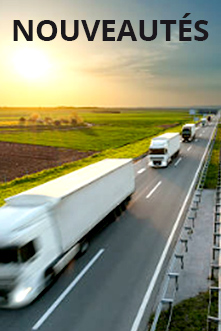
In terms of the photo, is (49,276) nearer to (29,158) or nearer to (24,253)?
(24,253)

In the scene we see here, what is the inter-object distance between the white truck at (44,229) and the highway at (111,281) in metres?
0.56

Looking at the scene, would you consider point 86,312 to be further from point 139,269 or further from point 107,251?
point 107,251

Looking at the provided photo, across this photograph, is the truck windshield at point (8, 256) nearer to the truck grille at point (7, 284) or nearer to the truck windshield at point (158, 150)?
the truck grille at point (7, 284)

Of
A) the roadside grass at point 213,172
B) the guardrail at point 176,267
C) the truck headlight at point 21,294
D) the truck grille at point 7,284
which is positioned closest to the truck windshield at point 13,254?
the truck grille at point 7,284

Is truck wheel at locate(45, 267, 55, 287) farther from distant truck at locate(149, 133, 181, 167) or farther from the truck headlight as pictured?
distant truck at locate(149, 133, 181, 167)

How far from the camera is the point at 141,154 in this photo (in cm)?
4000

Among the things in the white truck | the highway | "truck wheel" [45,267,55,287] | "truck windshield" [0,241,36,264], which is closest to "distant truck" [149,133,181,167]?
the highway

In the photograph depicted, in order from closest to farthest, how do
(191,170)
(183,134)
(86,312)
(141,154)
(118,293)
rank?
(86,312) < (118,293) < (191,170) < (141,154) < (183,134)

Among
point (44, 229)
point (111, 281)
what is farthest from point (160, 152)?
point (44, 229)

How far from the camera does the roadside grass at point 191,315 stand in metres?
8.91

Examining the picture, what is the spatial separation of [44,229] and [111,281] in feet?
10.9

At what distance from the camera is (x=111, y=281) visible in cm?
1173

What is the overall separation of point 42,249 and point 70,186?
11.2 feet

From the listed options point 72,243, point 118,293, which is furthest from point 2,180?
point 118,293
